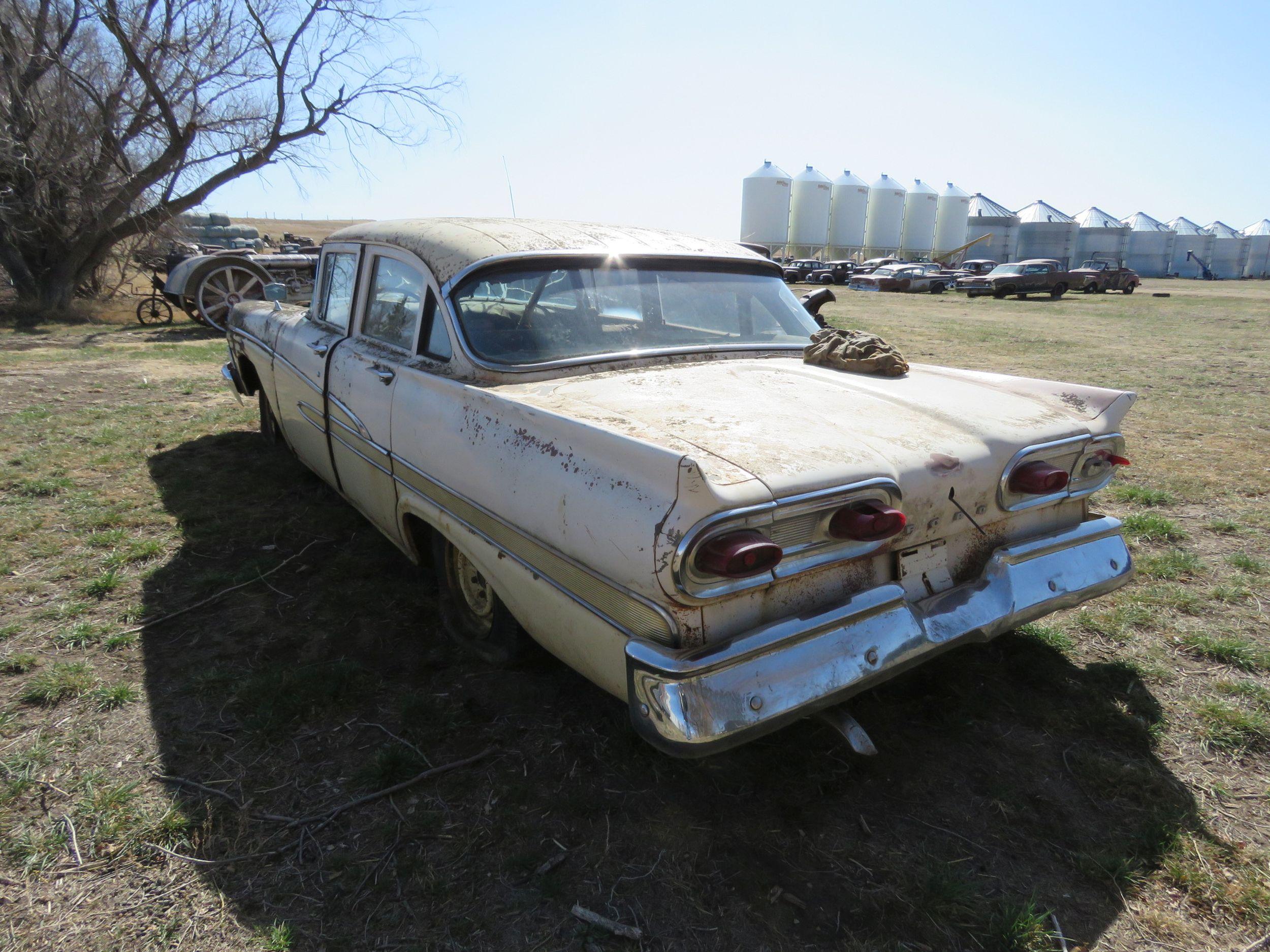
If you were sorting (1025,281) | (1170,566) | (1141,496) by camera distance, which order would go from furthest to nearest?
1. (1025,281)
2. (1141,496)
3. (1170,566)

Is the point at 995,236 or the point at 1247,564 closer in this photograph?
the point at 1247,564

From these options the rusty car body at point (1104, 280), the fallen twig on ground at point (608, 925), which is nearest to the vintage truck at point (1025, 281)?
the rusty car body at point (1104, 280)

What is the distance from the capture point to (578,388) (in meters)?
2.48

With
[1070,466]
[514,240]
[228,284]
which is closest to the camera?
[1070,466]

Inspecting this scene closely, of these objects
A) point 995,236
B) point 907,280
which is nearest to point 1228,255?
point 995,236

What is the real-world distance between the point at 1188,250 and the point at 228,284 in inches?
2394

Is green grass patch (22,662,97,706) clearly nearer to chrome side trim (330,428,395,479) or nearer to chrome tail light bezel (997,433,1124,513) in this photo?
chrome side trim (330,428,395,479)

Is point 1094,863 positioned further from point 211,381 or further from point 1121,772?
point 211,381

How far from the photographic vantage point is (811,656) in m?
1.86

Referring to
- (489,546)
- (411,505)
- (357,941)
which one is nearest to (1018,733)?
(489,546)

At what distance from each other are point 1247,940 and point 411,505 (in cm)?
270

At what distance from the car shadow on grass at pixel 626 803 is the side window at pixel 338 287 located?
154 centimetres

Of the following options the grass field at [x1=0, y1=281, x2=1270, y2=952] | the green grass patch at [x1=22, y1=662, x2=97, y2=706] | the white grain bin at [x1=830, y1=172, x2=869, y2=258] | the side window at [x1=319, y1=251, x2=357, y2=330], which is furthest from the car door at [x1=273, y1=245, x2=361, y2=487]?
the white grain bin at [x1=830, y1=172, x2=869, y2=258]

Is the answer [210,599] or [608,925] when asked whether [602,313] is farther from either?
[210,599]
